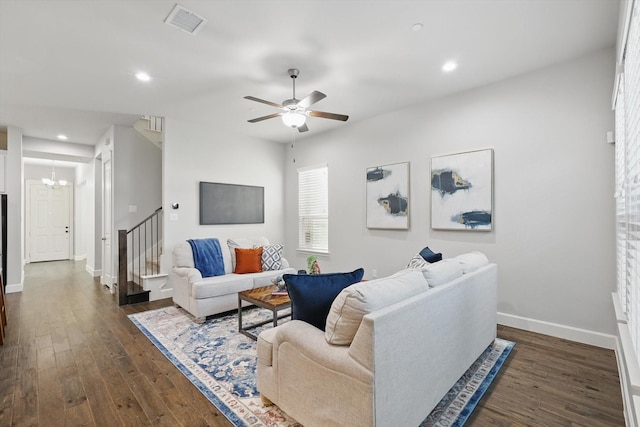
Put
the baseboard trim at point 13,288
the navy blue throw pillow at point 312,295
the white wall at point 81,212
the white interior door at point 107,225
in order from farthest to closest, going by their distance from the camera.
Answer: the white wall at point 81,212 → the white interior door at point 107,225 → the baseboard trim at point 13,288 → the navy blue throw pillow at point 312,295

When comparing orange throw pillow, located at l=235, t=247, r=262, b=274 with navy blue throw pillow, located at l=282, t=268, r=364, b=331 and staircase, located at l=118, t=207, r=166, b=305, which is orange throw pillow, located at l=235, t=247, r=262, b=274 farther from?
navy blue throw pillow, located at l=282, t=268, r=364, b=331

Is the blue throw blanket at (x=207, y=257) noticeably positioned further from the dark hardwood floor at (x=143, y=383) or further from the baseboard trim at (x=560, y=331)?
the baseboard trim at (x=560, y=331)

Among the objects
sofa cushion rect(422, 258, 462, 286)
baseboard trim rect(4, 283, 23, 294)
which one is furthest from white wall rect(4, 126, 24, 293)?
sofa cushion rect(422, 258, 462, 286)

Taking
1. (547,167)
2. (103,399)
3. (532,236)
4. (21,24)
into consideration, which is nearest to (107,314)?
(103,399)

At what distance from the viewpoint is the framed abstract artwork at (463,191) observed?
3641 millimetres

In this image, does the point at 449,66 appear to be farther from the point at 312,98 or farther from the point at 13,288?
the point at 13,288

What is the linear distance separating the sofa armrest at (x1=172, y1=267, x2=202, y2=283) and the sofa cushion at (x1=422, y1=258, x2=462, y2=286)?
290cm

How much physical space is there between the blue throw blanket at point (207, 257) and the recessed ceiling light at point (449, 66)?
3659 mm

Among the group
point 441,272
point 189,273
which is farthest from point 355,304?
point 189,273

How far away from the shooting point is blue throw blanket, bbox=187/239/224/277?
424 cm

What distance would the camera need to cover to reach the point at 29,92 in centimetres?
386

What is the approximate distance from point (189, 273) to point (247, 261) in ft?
2.62

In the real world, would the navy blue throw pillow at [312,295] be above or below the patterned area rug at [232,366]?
above

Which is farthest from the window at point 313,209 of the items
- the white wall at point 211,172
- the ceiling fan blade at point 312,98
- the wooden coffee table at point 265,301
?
the ceiling fan blade at point 312,98
